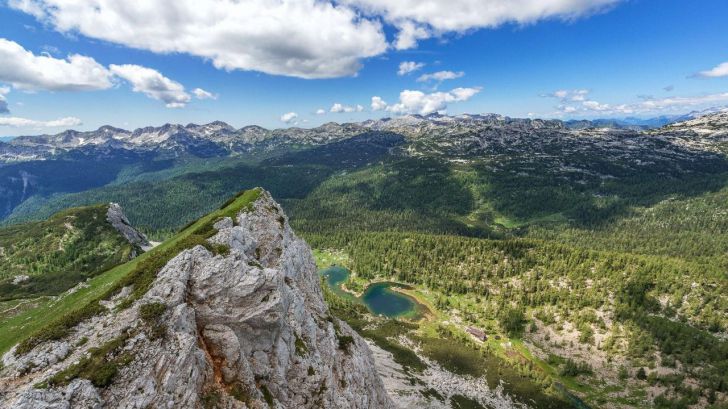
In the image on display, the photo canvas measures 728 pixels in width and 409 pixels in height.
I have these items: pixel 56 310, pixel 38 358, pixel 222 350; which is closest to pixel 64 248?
pixel 56 310

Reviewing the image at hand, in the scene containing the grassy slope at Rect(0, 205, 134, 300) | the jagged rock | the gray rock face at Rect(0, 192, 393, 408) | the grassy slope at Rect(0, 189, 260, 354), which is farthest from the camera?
the grassy slope at Rect(0, 205, 134, 300)

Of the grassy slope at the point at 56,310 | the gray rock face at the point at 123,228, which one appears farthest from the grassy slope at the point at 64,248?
the grassy slope at the point at 56,310

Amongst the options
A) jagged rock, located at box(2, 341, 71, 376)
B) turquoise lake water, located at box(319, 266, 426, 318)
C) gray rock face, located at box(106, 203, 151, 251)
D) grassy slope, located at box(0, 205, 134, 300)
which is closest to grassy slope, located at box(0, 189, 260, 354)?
jagged rock, located at box(2, 341, 71, 376)

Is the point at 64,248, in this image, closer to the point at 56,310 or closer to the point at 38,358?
the point at 56,310

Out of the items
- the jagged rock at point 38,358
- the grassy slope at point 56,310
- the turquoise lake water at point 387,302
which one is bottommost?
the turquoise lake water at point 387,302

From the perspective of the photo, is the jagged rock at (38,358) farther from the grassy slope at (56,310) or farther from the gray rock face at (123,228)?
the gray rock face at (123,228)

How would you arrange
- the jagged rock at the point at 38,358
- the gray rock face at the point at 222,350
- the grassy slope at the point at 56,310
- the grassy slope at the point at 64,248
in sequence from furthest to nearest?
the grassy slope at the point at 64,248 → the grassy slope at the point at 56,310 → the gray rock face at the point at 222,350 → the jagged rock at the point at 38,358

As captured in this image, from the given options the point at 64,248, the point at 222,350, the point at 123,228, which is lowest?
the point at 64,248

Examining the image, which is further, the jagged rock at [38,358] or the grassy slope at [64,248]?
the grassy slope at [64,248]

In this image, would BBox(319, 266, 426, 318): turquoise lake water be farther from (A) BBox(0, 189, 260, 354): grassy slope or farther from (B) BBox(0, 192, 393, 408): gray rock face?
(A) BBox(0, 189, 260, 354): grassy slope
